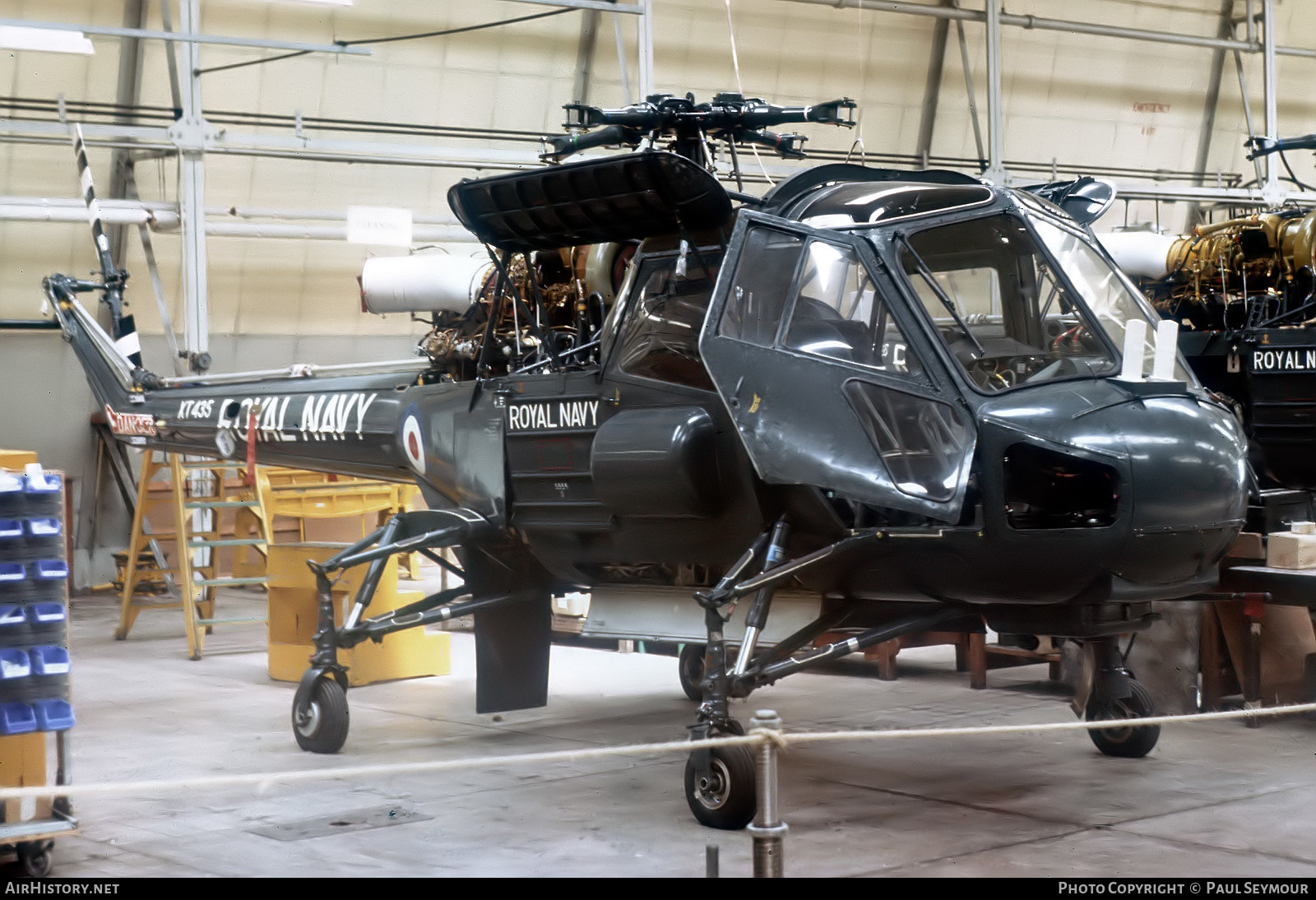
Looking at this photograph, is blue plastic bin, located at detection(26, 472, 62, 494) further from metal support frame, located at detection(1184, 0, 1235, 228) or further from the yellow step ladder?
metal support frame, located at detection(1184, 0, 1235, 228)

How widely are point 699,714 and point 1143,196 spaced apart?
47.0 feet

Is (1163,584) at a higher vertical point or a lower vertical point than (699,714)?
higher

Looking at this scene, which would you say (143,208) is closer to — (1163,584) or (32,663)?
(32,663)

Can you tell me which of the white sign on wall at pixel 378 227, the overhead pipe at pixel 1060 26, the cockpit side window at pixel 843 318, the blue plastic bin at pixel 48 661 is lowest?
the blue plastic bin at pixel 48 661

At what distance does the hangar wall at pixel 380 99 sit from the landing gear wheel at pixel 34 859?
10.2 meters

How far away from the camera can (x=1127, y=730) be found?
716 cm

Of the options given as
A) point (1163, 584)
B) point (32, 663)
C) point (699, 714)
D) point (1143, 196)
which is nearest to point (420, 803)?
point (699, 714)

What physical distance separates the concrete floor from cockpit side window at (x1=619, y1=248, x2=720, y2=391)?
199 cm

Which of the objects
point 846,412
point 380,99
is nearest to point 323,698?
point 846,412

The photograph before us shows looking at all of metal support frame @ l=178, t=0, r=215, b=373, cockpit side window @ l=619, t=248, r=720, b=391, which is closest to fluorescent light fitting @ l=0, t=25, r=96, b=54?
metal support frame @ l=178, t=0, r=215, b=373

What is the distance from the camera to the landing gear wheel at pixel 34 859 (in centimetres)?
526

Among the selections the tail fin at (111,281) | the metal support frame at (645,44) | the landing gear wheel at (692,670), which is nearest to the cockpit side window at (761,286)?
the landing gear wheel at (692,670)

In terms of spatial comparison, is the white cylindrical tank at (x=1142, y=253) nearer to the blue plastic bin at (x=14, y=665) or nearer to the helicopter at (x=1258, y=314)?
the helicopter at (x=1258, y=314)

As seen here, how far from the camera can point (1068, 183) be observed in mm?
7586
